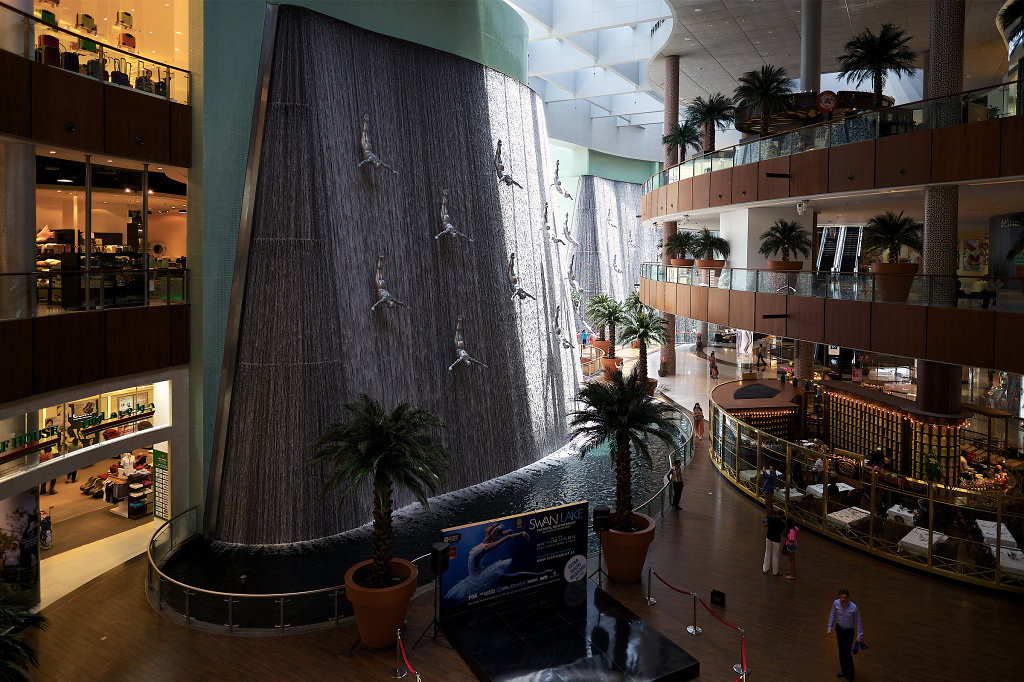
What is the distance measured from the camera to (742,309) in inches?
802

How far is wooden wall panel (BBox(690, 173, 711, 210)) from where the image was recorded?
23.5m

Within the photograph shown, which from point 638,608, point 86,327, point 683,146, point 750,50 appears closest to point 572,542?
point 638,608

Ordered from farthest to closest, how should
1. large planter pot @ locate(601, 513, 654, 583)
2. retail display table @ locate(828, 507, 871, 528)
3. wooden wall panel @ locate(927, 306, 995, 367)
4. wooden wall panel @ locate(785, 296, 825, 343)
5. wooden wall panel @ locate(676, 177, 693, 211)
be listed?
wooden wall panel @ locate(676, 177, 693, 211) → wooden wall panel @ locate(785, 296, 825, 343) → retail display table @ locate(828, 507, 871, 528) → wooden wall panel @ locate(927, 306, 995, 367) → large planter pot @ locate(601, 513, 654, 583)

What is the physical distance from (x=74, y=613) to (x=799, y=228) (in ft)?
71.1

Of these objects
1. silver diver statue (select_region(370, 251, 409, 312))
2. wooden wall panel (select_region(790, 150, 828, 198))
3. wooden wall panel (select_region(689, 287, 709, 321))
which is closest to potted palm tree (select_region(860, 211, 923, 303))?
wooden wall panel (select_region(790, 150, 828, 198))

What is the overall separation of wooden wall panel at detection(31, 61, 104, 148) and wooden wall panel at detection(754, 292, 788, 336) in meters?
16.1

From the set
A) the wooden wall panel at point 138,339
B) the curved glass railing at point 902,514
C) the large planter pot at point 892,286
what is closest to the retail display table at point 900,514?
the curved glass railing at point 902,514

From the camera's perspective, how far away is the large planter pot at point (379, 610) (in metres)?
10.8

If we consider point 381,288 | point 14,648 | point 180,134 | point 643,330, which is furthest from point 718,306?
point 14,648

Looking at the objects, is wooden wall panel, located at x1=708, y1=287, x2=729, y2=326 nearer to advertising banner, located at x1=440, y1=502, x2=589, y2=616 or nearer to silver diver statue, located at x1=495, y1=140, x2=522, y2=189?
silver diver statue, located at x1=495, y1=140, x2=522, y2=189

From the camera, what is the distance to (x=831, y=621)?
33.3 ft

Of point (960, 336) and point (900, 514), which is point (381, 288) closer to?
point (900, 514)

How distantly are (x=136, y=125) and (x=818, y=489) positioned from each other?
16193 mm

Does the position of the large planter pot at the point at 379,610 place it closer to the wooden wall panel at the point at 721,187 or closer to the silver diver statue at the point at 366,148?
the silver diver statue at the point at 366,148
